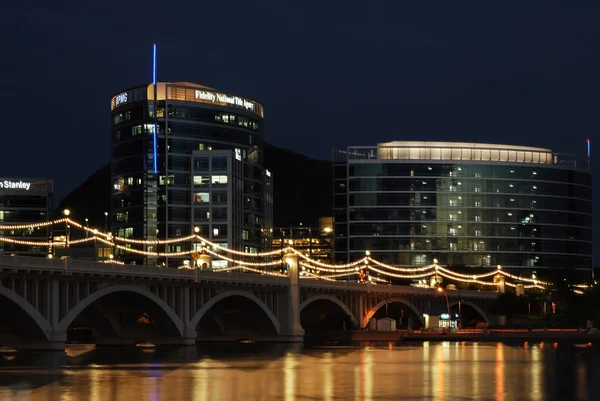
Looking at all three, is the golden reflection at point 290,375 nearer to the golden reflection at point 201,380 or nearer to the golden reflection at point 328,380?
the golden reflection at point 328,380

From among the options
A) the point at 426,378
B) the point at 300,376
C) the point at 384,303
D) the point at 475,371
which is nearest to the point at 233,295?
the point at 384,303

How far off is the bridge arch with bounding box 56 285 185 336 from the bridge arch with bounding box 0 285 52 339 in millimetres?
1187

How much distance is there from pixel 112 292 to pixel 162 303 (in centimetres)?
739

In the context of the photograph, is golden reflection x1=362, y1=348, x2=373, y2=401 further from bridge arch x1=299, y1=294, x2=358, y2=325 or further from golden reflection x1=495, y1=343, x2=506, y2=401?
bridge arch x1=299, y1=294, x2=358, y2=325

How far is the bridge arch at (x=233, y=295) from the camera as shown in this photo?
120m

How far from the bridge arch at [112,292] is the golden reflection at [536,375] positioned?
35.8 meters

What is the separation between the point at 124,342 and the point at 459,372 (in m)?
56.0

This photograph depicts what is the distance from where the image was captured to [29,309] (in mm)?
93062

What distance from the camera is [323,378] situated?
71438 mm

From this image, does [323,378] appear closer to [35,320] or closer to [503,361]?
[503,361]

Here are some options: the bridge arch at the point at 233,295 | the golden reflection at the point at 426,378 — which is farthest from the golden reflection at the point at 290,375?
the bridge arch at the point at 233,295

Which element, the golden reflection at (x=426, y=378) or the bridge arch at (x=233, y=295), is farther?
the bridge arch at (x=233, y=295)

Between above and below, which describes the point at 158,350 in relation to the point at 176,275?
below

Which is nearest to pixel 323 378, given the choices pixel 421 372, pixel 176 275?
pixel 421 372
